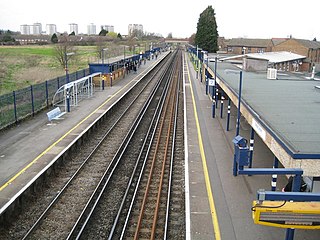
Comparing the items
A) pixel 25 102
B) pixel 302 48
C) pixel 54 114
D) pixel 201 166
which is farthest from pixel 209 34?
pixel 201 166

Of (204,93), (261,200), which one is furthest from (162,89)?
(261,200)

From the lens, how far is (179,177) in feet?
38.6

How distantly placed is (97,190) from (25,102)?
1048 cm

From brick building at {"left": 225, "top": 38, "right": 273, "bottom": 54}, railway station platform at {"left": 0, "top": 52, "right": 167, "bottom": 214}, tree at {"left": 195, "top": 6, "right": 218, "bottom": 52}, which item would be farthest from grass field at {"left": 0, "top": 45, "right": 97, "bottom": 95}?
brick building at {"left": 225, "top": 38, "right": 273, "bottom": 54}

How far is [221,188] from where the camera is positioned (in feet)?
34.0

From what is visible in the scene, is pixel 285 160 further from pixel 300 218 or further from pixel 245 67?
pixel 245 67

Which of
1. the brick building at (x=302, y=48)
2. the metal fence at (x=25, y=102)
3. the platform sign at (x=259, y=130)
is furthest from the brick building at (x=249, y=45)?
the platform sign at (x=259, y=130)

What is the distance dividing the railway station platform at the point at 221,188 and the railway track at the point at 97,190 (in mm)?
554

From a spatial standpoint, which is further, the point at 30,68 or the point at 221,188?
the point at 30,68

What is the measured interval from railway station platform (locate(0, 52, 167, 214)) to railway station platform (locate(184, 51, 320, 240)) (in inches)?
184

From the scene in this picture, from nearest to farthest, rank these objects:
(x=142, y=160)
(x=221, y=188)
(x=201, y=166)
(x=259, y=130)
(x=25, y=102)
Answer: (x=259, y=130) → (x=221, y=188) → (x=201, y=166) → (x=142, y=160) → (x=25, y=102)

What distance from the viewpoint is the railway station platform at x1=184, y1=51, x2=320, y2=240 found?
8039mm

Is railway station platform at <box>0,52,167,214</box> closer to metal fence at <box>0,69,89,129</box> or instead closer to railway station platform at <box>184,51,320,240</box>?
metal fence at <box>0,69,89,129</box>

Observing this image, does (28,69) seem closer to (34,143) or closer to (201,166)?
(34,143)
